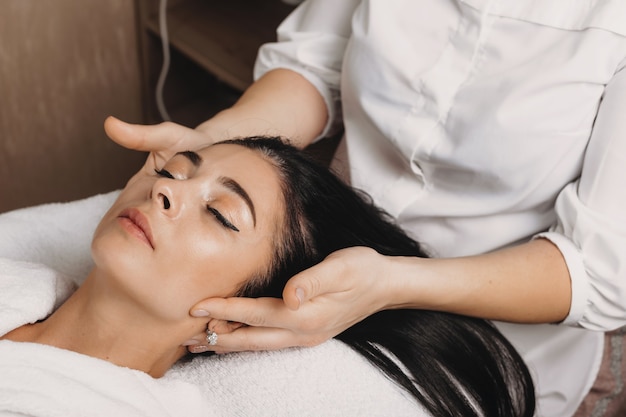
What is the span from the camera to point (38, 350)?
2.93ft

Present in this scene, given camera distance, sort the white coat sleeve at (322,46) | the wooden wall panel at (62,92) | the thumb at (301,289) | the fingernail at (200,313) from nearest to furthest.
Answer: the thumb at (301,289), the fingernail at (200,313), the white coat sleeve at (322,46), the wooden wall panel at (62,92)

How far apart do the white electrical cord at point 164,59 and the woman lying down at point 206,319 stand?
1.00 meters

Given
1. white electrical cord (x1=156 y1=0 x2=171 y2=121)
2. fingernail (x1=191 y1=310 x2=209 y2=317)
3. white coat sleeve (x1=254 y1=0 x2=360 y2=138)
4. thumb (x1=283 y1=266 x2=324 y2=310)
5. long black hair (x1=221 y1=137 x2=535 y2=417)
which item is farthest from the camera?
white electrical cord (x1=156 y1=0 x2=171 y2=121)

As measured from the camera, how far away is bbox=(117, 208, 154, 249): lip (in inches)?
35.8

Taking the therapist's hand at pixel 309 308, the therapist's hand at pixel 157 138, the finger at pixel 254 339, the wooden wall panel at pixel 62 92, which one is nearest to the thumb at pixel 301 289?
the therapist's hand at pixel 309 308

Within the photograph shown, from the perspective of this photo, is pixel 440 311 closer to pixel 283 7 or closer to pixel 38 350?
pixel 38 350

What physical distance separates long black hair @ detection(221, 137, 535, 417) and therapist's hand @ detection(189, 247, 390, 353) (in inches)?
2.8

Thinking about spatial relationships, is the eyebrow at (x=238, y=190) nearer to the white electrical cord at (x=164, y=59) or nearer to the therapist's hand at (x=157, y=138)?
the therapist's hand at (x=157, y=138)

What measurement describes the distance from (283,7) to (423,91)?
3.30 feet

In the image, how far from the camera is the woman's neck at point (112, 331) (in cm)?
94

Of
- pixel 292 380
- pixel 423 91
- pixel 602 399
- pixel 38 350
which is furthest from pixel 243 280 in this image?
pixel 602 399

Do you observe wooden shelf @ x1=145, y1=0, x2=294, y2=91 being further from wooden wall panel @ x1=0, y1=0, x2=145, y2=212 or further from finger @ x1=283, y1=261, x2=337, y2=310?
finger @ x1=283, y1=261, x2=337, y2=310

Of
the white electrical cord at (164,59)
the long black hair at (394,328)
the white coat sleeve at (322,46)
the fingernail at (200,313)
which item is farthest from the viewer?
the white electrical cord at (164,59)

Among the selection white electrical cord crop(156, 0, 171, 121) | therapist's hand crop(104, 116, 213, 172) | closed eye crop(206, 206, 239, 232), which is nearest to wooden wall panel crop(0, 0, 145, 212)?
white electrical cord crop(156, 0, 171, 121)
